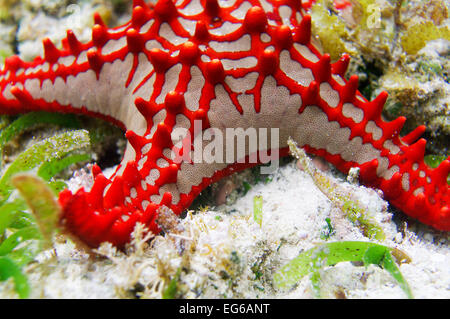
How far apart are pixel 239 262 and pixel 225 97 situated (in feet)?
4.67

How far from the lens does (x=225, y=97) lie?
113 inches

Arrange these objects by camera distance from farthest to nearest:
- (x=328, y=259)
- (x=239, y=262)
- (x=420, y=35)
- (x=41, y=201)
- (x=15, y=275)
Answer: (x=420, y=35) → (x=328, y=259) → (x=239, y=262) → (x=15, y=275) → (x=41, y=201)

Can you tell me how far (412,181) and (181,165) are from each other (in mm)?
2056

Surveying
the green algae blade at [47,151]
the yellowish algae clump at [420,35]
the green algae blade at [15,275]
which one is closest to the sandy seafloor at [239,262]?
the green algae blade at [15,275]

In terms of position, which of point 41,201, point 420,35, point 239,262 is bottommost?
point 239,262

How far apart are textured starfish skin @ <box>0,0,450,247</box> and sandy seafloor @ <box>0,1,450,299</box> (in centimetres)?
34

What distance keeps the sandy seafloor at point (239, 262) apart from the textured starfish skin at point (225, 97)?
13.4 inches

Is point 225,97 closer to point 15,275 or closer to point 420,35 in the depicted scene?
point 15,275

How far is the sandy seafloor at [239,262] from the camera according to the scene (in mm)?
1993

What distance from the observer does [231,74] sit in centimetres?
291

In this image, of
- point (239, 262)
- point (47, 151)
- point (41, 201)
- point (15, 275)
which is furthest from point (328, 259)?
point (47, 151)

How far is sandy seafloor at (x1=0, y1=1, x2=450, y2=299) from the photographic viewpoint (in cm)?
199
